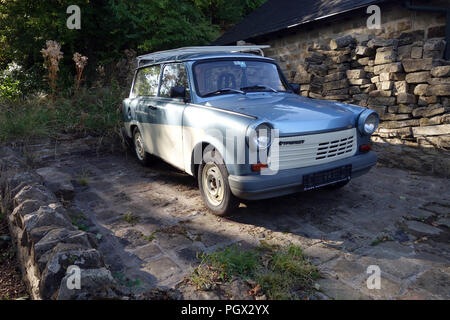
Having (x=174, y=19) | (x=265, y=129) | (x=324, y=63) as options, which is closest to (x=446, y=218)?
(x=265, y=129)

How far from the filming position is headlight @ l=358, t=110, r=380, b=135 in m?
3.87

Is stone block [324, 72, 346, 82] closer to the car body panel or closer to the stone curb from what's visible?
the car body panel

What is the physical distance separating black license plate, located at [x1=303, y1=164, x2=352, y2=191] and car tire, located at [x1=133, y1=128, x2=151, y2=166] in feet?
10.7

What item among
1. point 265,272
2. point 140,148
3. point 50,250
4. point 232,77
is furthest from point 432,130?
point 50,250

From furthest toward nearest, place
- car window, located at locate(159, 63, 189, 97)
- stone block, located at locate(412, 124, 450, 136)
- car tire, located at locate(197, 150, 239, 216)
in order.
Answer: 1. stone block, located at locate(412, 124, 450, 136)
2. car window, located at locate(159, 63, 189, 97)
3. car tire, located at locate(197, 150, 239, 216)

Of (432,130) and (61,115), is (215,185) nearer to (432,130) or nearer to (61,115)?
(432,130)

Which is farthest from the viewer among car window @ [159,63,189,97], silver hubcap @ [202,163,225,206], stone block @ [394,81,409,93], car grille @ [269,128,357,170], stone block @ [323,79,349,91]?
stone block @ [323,79,349,91]

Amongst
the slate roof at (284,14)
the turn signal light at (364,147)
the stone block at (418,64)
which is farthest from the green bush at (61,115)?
the stone block at (418,64)

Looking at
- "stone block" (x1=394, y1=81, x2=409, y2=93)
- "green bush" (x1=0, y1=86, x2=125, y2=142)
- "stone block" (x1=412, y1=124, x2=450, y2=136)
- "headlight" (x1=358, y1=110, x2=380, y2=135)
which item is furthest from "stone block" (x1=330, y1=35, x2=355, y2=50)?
"green bush" (x1=0, y1=86, x2=125, y2=142)

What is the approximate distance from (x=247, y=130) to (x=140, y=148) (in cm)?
341

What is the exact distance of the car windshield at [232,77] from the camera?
14.2 feet

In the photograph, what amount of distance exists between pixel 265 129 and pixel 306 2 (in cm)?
890

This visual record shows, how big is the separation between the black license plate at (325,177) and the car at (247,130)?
1 centimetres
